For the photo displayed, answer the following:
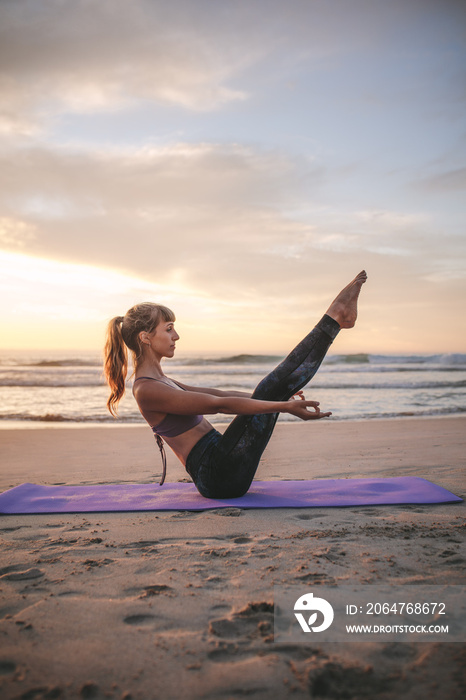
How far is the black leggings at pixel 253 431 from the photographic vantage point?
118 inches

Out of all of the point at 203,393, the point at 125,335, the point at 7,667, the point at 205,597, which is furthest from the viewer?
the point at 125,335

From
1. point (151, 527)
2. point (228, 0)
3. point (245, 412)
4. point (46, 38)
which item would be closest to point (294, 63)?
point (228, 0)

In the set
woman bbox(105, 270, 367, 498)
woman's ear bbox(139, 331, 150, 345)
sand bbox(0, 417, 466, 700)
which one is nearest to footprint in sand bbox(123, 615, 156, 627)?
sand bbox(0, 417, 466, 700)

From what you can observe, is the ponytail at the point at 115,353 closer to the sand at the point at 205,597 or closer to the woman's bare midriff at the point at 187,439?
the woman's bare midriff at the point at 187,439

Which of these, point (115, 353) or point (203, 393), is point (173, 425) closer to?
point (203, 393)

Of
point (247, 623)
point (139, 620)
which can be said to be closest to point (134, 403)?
point (139, 620)

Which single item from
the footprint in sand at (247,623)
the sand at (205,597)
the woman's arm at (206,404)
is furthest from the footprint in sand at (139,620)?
the woman's arm at (206,404)

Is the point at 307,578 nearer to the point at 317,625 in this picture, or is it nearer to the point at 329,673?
the point at 317,625

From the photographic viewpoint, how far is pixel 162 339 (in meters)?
3.27

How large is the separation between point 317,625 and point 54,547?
1622mm

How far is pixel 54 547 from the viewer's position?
2.49 m

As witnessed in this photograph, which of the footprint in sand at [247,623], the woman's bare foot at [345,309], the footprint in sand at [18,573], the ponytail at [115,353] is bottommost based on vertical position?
the footprint in sand at [18,573]

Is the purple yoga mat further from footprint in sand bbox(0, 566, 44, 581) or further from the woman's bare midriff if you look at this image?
footprint in sand bbox(0, 566, 44, 581)

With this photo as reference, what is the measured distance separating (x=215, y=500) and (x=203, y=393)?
0.98 m
